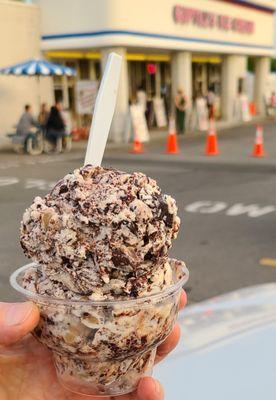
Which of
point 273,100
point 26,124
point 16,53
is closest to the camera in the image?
point 26,124

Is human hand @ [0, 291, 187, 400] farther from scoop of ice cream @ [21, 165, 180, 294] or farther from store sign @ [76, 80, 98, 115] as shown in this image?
store sign @ [76, 80, 98, 115]

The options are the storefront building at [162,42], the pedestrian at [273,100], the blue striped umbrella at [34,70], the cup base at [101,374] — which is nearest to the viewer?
the cup base at [101,374]

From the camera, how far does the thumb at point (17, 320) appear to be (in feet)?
4.48

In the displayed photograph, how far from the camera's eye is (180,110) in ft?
63.2

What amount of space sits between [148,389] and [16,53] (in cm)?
1590

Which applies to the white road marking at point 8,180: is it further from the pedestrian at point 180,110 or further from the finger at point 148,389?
the pedestrian at point 180,110

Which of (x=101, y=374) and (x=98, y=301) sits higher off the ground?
(x=98, y=301)

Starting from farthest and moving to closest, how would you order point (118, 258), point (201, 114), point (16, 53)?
point (201, 114) < point (16, 53) < point (118, 258)

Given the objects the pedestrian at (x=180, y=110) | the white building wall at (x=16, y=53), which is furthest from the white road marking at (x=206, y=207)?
the pedestrian at (x=180, y=110)

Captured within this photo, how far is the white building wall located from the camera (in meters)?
15.8

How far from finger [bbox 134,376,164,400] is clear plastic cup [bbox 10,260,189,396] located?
1.8 inches

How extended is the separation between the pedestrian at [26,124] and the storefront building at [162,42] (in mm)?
3592

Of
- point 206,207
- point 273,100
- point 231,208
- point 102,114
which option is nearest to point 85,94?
point 206,207

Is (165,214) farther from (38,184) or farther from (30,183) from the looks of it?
(30,183)
